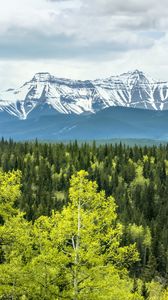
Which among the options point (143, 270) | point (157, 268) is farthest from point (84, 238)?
point (157, 268)

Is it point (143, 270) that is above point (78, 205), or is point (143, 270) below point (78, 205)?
below

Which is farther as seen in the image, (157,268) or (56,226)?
(157,268)

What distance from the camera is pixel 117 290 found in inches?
1487

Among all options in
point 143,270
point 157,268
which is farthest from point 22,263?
point 157,268

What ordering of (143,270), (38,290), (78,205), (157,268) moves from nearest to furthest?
(38,290), (78,205), (143,270), (157,268)

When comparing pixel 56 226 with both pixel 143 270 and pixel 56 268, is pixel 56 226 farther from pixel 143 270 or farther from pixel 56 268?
pixel 143 270

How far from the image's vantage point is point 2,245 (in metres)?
38.6

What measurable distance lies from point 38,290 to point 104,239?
5.20m

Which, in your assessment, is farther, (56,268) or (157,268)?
(157,268)

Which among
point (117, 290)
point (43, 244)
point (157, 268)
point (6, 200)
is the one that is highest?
point (6, 200)

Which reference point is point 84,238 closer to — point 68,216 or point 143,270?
point 68,216

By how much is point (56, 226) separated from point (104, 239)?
355 cm

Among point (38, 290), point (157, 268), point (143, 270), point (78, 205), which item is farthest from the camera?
point (157, 268)

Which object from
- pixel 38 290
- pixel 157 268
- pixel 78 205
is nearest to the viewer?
pixel 38 290
